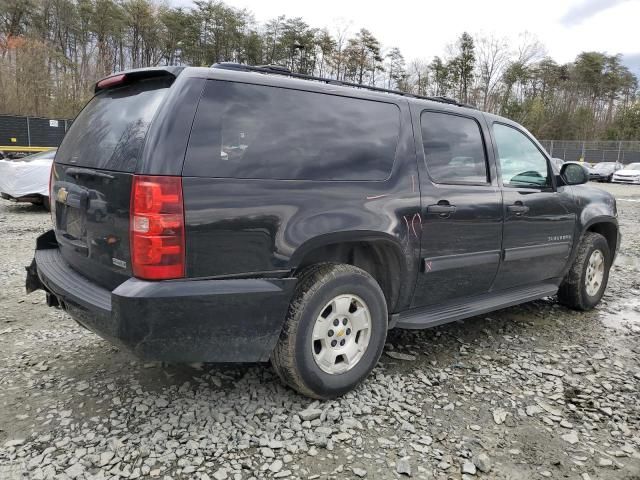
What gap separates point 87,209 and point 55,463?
1.25 metres

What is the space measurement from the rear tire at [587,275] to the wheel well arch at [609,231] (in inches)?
4.7

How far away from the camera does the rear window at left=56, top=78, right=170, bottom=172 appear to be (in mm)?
2441

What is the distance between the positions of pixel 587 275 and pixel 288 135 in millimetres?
3634

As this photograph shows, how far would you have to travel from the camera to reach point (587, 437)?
271 cm

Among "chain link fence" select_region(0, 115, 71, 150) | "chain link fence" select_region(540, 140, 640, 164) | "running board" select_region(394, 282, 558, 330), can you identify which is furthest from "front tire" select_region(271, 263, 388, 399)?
"chain link fence" select_region(540, 140, 640, 164)

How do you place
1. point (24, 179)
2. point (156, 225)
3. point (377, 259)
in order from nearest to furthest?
1. point (156, 225)
2. point (377, 259)
3. point (24, 179)

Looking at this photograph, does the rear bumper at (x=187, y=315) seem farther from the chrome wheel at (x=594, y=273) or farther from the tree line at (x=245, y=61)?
the tree line at (x=245, y=61)

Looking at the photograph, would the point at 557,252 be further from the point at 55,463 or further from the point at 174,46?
the point at 174,46

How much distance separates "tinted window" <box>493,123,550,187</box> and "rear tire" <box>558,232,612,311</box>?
0.97 m

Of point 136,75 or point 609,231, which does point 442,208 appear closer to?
point 136,75

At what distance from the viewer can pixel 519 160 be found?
4.11 meters

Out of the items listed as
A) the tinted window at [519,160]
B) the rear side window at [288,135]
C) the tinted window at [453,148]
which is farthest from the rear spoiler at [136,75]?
the tinted window at [519,160]

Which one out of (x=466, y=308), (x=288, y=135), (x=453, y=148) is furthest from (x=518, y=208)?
(x=288, y=135)

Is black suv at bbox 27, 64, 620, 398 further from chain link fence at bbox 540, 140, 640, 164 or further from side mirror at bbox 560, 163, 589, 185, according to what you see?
chain link fence at bbox 540, 140, 640, 164
